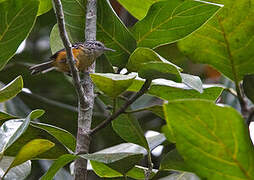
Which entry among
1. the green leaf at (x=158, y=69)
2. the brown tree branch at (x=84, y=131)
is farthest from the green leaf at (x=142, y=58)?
the brown tree branch at (x=84, y=131)

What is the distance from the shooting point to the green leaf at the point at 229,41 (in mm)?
1184

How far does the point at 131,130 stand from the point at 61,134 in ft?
0.50

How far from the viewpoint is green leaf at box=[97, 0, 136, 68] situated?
1180 millimetres

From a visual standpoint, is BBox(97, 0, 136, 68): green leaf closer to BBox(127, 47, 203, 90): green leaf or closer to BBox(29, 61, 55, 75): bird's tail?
BBox(127, 47, 203, 90): green leaf

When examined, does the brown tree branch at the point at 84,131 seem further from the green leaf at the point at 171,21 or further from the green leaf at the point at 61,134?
the green leaf at the point at 171,21

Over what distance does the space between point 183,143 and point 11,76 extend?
135 centimetres

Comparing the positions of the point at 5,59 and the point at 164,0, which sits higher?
the point at 164,0

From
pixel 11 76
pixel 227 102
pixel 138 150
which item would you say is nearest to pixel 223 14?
Answer: pixel 138 150

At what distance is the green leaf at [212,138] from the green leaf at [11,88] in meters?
0.39

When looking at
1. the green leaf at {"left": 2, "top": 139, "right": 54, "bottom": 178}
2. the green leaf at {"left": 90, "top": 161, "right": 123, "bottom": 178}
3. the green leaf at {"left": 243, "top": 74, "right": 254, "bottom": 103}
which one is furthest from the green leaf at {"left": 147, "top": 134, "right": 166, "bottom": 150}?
the green leaf at {"left": 2, "top": 139, "right": 54, "bottom": 178}

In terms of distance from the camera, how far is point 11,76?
204 centimetres

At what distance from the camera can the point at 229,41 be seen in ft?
3.94

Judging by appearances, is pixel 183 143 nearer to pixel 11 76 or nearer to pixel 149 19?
pixel 149 19

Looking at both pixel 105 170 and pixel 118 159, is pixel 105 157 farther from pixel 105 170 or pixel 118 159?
pixel 105 170
